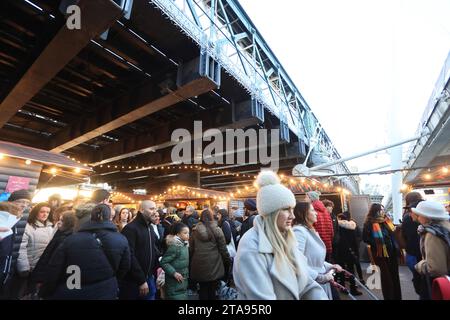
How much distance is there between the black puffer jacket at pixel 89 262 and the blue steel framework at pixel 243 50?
3.86 m

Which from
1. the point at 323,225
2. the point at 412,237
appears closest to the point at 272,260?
the point at 323,225

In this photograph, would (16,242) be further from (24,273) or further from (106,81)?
(106,81)

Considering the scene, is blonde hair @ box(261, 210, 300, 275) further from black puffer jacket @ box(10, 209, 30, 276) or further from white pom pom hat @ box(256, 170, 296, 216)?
black puffer jacket @ box(10, 209, 30, 276)

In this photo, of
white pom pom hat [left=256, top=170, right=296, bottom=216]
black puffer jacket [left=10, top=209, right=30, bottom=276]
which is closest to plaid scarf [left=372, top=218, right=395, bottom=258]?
white pom pom hat [left=256, top=170, right=296, bottom=216]

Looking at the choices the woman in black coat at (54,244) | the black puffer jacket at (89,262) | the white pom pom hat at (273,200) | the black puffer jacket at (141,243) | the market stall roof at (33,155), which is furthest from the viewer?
the market stall roof at (33,155)

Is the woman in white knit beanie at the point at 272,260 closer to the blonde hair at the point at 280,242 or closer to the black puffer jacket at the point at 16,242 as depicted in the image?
the blonde hair at the point at 280,242

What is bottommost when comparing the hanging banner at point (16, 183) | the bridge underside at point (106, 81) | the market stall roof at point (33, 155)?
the hanging banner at point (16, 183)

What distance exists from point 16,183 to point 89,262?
3.66 m

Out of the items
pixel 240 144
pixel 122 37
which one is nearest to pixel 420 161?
pixel 240 144

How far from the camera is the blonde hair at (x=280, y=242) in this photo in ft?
5.21

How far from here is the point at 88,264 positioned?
2.34 metres

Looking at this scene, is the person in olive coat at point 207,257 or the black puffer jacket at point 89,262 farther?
the person in olive coat at point 207,257

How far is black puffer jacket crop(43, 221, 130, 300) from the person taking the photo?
2293 mm

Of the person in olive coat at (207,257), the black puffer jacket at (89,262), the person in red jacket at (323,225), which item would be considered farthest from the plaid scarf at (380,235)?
the black puffer jacket at (89,262)
